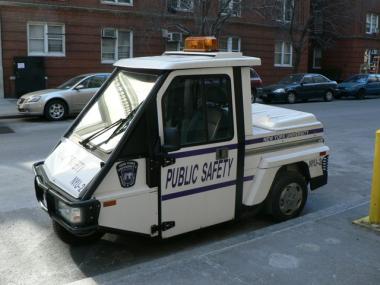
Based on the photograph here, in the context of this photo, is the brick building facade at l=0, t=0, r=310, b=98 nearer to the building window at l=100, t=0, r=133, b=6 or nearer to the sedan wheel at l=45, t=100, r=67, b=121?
the building window at l=100, t=0, r=133, b=6

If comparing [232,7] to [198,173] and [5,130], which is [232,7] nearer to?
[5,130]

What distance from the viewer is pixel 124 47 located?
24.9 meters

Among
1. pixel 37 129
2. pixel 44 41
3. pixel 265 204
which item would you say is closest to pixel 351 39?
pixel 44 41

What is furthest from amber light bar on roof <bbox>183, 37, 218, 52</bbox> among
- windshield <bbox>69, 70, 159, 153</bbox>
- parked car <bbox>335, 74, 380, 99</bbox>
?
parked car <bbox>335, 74, 380, 99</bbox>

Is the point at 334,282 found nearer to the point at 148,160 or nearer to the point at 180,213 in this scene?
the point at 180,213

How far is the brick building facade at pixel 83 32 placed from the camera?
21.5 metres

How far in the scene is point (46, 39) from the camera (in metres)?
22.5

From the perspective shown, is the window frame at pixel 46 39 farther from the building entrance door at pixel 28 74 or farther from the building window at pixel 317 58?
the building window at pixel 317 58

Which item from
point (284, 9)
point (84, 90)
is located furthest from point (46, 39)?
point (284, 9)

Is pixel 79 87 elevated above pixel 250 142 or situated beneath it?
elevated above

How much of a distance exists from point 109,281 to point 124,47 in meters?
22.0

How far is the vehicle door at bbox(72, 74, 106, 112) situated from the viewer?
15391 millimetres

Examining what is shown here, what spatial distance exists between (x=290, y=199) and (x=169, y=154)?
6.28 ft

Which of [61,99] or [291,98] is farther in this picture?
[291,98]
